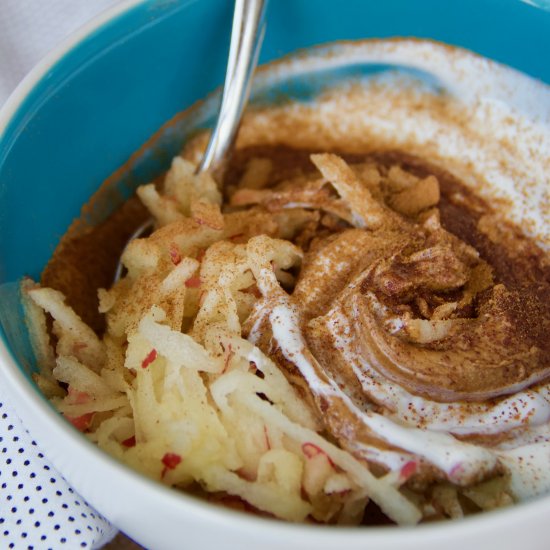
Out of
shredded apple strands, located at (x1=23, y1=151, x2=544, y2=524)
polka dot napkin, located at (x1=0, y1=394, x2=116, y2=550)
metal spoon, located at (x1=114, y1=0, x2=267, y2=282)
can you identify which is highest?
metal spoon, located at (x1=114, y1=0, x2=267, y2=282)

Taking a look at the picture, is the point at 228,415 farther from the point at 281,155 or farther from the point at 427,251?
the point at 281,155

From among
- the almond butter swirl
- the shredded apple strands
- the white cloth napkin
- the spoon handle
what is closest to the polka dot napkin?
the white cloth napkin

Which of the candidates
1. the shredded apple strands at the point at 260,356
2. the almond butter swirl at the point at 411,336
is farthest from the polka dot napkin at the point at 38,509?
the almond butter swirl at the point at 411,336

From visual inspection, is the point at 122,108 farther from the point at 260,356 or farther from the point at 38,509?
the point at 38,509

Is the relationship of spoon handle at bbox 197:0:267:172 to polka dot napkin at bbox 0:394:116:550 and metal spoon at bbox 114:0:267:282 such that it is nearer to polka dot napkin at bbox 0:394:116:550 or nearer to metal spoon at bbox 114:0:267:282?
metal spoon at bbox 114:0:267:282

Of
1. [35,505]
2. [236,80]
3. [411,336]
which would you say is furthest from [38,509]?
[236,80]

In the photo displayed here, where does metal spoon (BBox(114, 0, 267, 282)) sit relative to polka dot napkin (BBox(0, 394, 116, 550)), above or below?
above
